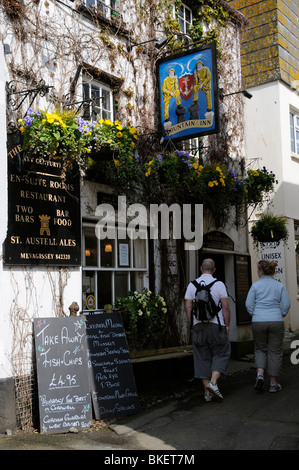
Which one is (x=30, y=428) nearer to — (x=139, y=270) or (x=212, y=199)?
(x=139, y=270)

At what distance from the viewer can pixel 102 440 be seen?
5.71m

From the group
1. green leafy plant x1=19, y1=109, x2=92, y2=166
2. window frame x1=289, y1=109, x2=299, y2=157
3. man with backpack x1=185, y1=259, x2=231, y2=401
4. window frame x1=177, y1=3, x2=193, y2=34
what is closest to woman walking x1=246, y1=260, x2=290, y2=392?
man with backpack x1=185, y1=259, x2=231, y2=401

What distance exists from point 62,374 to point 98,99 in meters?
4.18

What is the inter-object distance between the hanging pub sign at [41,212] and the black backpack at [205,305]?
167 centimetres

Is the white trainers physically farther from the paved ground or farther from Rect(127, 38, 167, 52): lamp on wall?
Rect(127, 38, 167, 52): lamp on wall

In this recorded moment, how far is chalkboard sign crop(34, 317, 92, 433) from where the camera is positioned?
617cm

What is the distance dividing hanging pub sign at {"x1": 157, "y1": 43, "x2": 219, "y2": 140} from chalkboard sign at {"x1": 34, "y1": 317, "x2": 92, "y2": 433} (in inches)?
144

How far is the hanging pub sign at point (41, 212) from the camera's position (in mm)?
6520

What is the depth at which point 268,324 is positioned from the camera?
7324 mm

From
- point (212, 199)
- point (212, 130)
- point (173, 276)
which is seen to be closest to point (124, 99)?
point (212, 130)

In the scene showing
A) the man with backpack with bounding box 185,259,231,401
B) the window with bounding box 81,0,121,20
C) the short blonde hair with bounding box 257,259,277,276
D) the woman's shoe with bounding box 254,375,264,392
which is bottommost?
the woman's shoe with bounding box 254,375,264,392

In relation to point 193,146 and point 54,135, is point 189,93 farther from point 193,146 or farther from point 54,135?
point 54,135

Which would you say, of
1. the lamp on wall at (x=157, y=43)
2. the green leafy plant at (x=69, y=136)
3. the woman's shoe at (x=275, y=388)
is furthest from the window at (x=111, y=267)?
the lamp on wall at (x=157, y=43)

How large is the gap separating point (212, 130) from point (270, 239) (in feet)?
10.6
